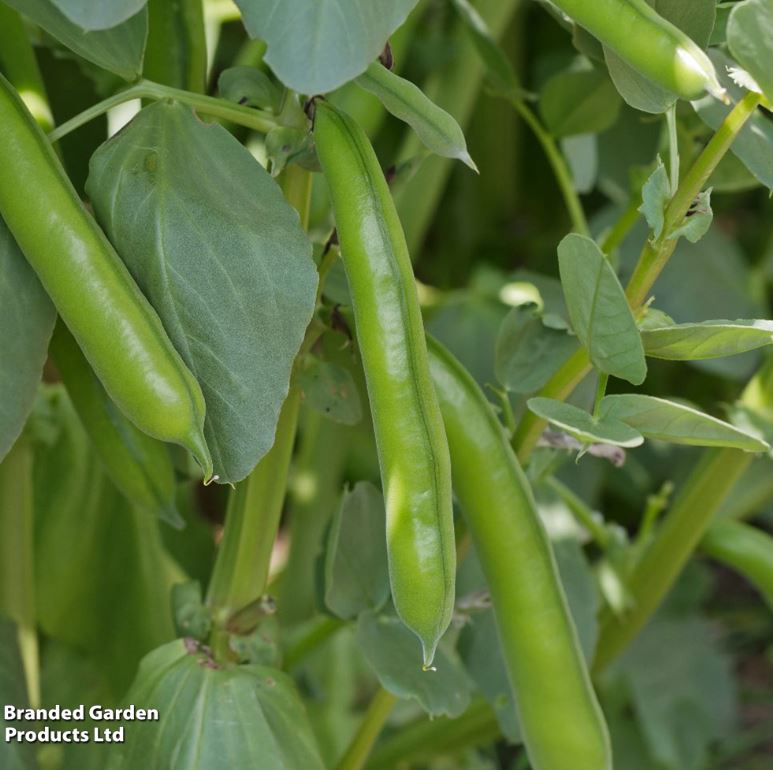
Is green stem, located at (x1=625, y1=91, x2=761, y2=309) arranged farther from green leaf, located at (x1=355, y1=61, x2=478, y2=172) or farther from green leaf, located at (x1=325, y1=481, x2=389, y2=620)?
green leaf, located at (x1=325, y1=481, x2=389, y2=620)

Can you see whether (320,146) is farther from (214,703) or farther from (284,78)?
(214,703)

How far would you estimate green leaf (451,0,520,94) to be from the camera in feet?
2.40

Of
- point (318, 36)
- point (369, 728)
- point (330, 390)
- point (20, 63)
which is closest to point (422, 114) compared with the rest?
point (318, 36)

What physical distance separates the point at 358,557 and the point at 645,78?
0.30 meters

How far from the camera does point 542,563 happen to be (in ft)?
1.76

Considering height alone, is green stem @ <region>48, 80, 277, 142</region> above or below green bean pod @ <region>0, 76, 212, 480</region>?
above

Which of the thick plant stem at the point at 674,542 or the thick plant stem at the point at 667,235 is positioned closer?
the thick plant stem at the point at 667,235

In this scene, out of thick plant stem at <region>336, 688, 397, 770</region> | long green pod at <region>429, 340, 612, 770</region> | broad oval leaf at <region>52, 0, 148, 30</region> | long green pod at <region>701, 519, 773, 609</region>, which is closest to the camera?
broad oval leaf at <region>52, 0, 148, 30</region>

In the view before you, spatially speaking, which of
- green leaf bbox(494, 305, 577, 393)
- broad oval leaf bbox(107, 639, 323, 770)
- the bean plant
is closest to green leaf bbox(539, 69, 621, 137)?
the bean plant

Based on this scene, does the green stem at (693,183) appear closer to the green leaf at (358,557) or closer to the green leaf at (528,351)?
the green leaf at (528,351)

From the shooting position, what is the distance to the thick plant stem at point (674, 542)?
723 millimetres

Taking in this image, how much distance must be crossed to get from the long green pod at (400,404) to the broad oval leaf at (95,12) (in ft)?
0.35

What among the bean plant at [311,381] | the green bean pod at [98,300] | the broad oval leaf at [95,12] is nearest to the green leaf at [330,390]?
the bean plant at [311,381]

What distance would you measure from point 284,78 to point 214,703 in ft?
1.06
